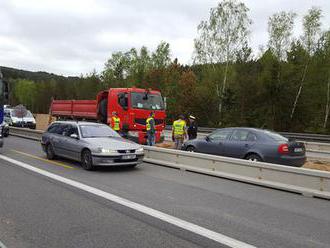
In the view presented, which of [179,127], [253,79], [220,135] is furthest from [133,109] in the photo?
[253,79]

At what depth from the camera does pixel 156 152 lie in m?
13.4

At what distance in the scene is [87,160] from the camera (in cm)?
1138

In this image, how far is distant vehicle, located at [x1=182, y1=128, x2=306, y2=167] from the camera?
11180mm

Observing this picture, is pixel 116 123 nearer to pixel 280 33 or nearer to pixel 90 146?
pixel 90 146

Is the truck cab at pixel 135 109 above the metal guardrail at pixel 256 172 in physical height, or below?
above

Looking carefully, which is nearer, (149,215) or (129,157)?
(149,215)

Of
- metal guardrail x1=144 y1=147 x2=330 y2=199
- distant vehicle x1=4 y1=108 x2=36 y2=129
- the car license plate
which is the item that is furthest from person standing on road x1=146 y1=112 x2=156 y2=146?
distant vehicle x1=4 y1=108 x2=36 y2=129

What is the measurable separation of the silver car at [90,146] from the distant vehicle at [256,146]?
2615mm

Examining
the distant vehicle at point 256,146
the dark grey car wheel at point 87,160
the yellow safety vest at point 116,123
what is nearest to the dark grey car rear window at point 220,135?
the distant vehicle at point 256,146

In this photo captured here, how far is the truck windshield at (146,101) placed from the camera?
1852 cm

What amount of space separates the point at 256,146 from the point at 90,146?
4.73 meters

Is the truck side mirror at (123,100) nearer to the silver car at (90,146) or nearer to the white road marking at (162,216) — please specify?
the silver car at (90,146)

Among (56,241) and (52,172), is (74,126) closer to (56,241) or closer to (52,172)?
(52,172)

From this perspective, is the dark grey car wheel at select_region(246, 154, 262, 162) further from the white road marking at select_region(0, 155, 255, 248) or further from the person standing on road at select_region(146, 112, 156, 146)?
the person standing on road at select_region(146, 112, 156, 146)
